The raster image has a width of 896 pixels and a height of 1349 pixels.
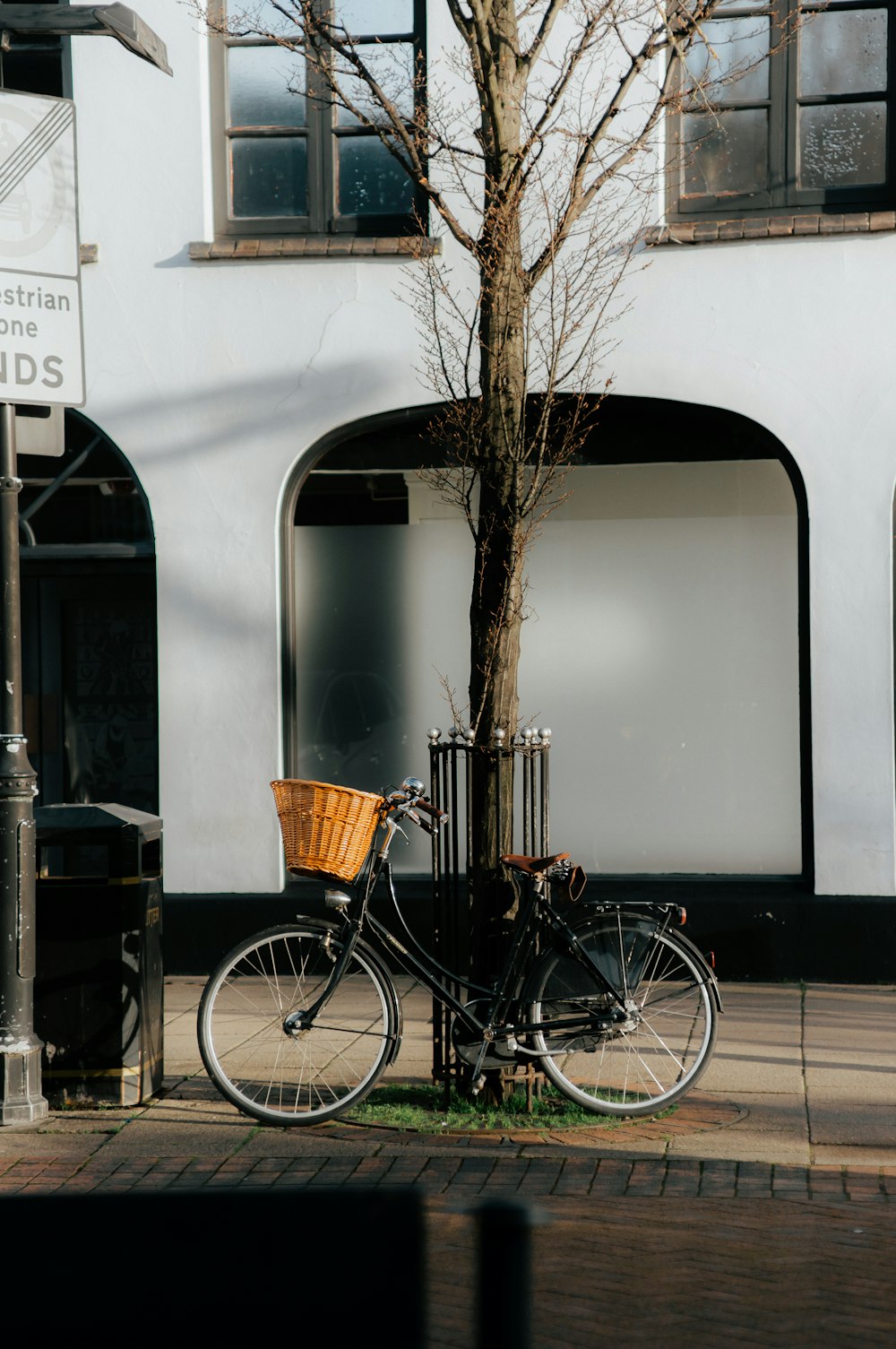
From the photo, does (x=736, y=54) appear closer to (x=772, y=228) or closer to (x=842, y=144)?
(x=842, y=144)

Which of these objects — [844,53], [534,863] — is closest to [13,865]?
[534,863]

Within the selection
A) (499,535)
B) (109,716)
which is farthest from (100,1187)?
(109,716)

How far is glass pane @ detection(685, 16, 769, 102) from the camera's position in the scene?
28.5 ft

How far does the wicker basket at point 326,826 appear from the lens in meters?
5.52

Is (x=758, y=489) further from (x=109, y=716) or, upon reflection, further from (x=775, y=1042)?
(x=109, y=716)

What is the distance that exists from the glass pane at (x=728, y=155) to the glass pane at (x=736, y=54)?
0.36 ft

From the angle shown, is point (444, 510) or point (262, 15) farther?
point (444, 510)

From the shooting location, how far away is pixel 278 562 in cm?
909

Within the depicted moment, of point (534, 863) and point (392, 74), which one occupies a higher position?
point (392, 74)

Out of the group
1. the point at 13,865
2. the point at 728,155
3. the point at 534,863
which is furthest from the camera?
the point at 728,155

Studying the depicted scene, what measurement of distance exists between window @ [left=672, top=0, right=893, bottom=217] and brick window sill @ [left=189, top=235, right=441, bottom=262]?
5.43 feet

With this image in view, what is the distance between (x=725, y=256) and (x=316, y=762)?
12.4 ft

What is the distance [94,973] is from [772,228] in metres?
5.44

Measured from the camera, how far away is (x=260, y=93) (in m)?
9.17
